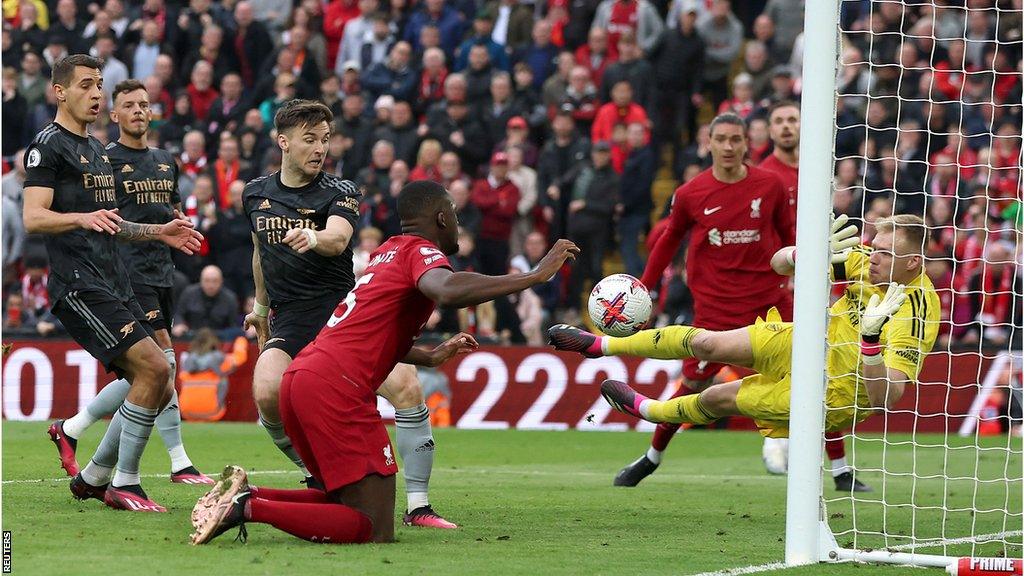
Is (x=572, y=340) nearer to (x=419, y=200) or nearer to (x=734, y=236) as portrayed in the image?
(x=419, y=200)

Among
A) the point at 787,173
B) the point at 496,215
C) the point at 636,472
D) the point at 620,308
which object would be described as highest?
the point at 787,173

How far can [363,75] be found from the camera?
21.2 m

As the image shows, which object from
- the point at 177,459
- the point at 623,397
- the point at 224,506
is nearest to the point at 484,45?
the point at 177,459

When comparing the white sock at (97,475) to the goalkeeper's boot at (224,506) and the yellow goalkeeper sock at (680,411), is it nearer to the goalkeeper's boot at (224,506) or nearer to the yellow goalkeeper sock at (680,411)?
the goalkeeper's boot at (224,506)

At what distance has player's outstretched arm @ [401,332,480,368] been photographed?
7227mm

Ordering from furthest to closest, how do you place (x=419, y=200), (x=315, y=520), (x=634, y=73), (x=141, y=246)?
(x=634, y=73) → (x=141, y=246) → (x=419, y=200) → (x=315, y=520)

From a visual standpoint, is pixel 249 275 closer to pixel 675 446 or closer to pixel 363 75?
pixel 363 75

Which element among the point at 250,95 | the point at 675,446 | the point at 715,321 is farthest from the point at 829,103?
the point at 250,95

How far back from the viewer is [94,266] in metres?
8.32

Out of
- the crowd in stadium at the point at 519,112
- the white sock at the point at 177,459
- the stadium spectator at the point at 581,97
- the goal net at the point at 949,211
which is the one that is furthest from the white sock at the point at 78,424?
the stadium spectator at the point at 581,97

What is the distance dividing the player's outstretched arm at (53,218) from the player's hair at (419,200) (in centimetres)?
179

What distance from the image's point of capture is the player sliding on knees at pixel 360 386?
6535 mm

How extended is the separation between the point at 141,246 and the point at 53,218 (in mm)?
2081

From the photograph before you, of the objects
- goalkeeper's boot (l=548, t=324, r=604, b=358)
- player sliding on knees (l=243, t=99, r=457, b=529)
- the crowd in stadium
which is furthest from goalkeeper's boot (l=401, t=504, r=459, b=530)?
the crowd in stadium
